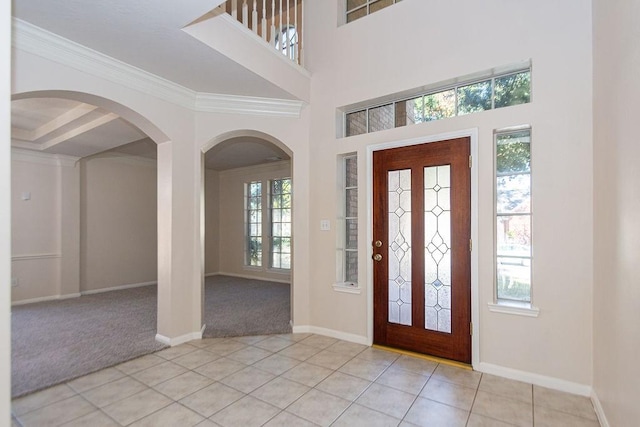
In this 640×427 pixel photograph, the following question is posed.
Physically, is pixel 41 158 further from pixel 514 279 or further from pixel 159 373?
pixel 514 279

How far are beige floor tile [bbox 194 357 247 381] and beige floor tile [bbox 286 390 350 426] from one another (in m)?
0.77

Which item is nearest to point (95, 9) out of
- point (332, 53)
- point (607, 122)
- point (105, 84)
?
point (105, 84)

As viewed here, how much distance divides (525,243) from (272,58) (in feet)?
9.58

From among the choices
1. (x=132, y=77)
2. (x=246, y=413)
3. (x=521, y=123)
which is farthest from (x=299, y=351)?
(x=132, y=77)

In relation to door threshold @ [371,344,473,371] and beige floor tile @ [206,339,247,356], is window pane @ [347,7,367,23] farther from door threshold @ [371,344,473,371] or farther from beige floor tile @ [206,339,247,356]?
beige floor tile @ [206,339,247,356]

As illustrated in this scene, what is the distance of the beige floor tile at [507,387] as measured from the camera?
2.43 metres

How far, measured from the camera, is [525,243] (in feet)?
8.91

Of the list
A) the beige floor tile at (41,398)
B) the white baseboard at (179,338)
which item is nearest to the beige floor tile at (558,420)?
the white baseboard at (179,338)

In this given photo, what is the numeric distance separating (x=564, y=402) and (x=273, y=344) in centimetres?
253

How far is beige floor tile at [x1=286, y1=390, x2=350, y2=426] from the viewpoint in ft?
7.13

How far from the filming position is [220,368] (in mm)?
2908

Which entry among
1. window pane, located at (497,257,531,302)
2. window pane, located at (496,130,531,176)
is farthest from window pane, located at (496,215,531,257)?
window pane, located at (496,130,531,176)

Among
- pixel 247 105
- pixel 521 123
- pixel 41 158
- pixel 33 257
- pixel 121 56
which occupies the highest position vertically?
pixel 121 56

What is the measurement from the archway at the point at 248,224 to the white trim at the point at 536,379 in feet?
11.0
